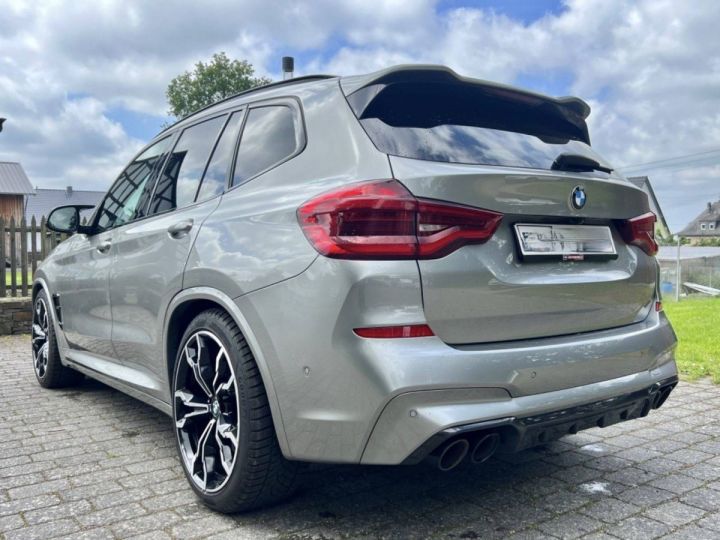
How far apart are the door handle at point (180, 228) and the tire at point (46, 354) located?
8.08 feet

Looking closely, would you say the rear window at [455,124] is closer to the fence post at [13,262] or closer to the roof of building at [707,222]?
the fence post at [13,262]

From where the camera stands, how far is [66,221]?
15.4 ft

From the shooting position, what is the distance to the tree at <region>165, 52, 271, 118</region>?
157 ft

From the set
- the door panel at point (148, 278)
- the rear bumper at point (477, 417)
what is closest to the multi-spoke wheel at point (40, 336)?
the door panel at point (148, 278)

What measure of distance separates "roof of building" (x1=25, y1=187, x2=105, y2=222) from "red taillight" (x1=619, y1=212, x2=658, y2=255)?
56.5 metres

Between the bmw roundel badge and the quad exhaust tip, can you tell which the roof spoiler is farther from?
the quad exhaust tip

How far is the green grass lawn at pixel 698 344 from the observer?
18.9 feet

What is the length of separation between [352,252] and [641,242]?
1.46 metres

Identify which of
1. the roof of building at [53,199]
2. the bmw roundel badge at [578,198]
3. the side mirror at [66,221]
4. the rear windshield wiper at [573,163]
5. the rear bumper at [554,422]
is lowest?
the rear bumper at [554,422]

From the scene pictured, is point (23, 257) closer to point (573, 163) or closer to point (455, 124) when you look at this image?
point (455, 124)

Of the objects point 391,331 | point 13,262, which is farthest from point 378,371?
point 13,262

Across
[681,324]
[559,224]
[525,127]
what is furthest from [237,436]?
[681,324]

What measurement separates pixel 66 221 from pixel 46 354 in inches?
52.6

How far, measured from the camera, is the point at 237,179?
3.05 metres
